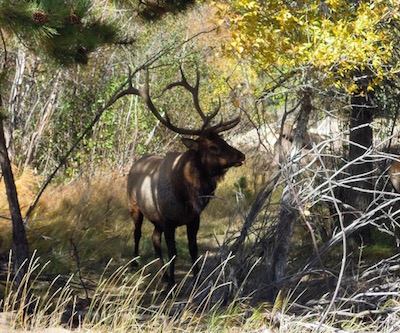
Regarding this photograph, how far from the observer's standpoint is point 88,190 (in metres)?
13.3

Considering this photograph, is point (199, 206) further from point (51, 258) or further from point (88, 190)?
point (88, 190)

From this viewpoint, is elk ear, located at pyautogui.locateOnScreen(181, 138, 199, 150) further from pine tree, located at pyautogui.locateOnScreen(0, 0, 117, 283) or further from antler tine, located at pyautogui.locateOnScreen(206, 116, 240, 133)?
Result: pine tree, located at pyautogui.locateOnScreen(0, 0, 117, 283)

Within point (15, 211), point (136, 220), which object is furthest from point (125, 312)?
point (136, 220)

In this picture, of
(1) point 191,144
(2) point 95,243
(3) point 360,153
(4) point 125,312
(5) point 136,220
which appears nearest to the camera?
(4) point 125,312

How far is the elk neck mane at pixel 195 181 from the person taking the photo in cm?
998

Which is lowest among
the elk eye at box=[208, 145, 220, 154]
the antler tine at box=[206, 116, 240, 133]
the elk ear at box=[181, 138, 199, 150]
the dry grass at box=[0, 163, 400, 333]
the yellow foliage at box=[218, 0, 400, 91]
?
the dry grass at box=[0, 163, 400, 333]

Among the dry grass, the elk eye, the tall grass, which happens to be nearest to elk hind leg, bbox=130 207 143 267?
the dry grass

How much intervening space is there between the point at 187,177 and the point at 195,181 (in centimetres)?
11

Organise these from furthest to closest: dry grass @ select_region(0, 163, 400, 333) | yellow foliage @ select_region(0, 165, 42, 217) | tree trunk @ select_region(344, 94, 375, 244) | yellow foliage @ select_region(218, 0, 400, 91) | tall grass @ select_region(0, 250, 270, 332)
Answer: yellow foliage @ select_region(0, 165, 42, 217) → tree trunk @ select_region(344, 94, 375, 244) → dry grass @ select_region(0, 163, 400, 333) → yellow foliage @ select_region(218, 0, 400, 91) → tall grass @ select_region(0, 250, 270, 332)

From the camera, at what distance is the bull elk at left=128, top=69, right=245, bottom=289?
986cm

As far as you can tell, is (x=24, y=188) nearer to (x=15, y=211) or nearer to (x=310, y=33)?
(x=15, y=211)

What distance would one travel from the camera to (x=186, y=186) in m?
10.0

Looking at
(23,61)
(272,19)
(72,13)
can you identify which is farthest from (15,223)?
(23,61)

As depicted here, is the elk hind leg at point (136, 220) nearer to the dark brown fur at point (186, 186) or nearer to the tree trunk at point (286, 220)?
the dark brown fur at point (186, 186)
